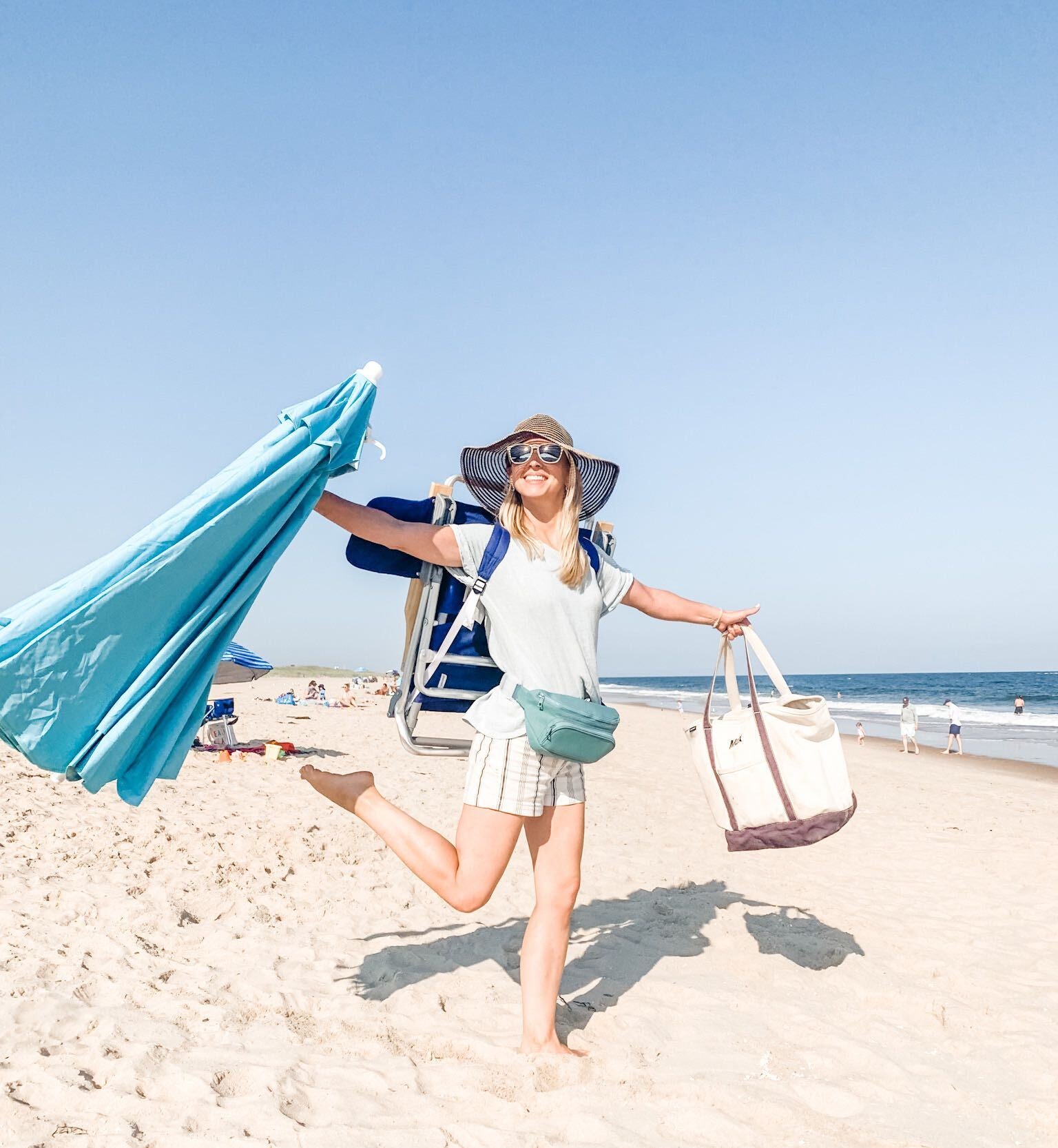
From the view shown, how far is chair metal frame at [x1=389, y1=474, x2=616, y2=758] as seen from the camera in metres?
3.32

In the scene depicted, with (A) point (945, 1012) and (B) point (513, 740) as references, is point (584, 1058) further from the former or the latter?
(A) point (945, 1012)

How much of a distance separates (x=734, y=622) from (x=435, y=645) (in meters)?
1.31

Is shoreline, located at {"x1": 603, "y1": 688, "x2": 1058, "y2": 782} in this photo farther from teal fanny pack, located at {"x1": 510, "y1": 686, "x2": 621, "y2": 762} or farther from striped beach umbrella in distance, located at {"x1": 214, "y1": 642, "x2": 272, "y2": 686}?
teal fanny pack, located at {"x1": 510, "y1": 686, "x2": 621, "y2": 762}

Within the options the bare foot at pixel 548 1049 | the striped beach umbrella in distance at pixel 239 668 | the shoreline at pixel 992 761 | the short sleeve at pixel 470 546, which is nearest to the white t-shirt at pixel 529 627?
the short sleeve at pixel 470 546

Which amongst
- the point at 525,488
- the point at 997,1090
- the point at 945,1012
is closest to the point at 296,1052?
the point at 525,488

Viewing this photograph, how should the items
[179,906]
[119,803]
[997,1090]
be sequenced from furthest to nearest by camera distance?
[119,803] → [179,906] → [997,1090]

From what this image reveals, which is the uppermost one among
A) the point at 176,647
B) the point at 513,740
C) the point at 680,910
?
the point at 176,647

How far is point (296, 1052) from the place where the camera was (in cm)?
282

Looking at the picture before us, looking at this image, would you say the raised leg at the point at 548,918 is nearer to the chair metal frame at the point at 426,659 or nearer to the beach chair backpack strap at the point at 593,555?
the chair metal frame at the point at 426,659

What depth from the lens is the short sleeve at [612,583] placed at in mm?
3268

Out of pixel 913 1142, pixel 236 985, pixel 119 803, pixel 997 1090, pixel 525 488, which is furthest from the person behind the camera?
pixel 119 803

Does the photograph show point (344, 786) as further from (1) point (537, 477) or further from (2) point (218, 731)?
(2) point (218, 731)

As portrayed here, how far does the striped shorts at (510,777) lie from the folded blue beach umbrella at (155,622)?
993 millimetres

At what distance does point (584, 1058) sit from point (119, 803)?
504cm
